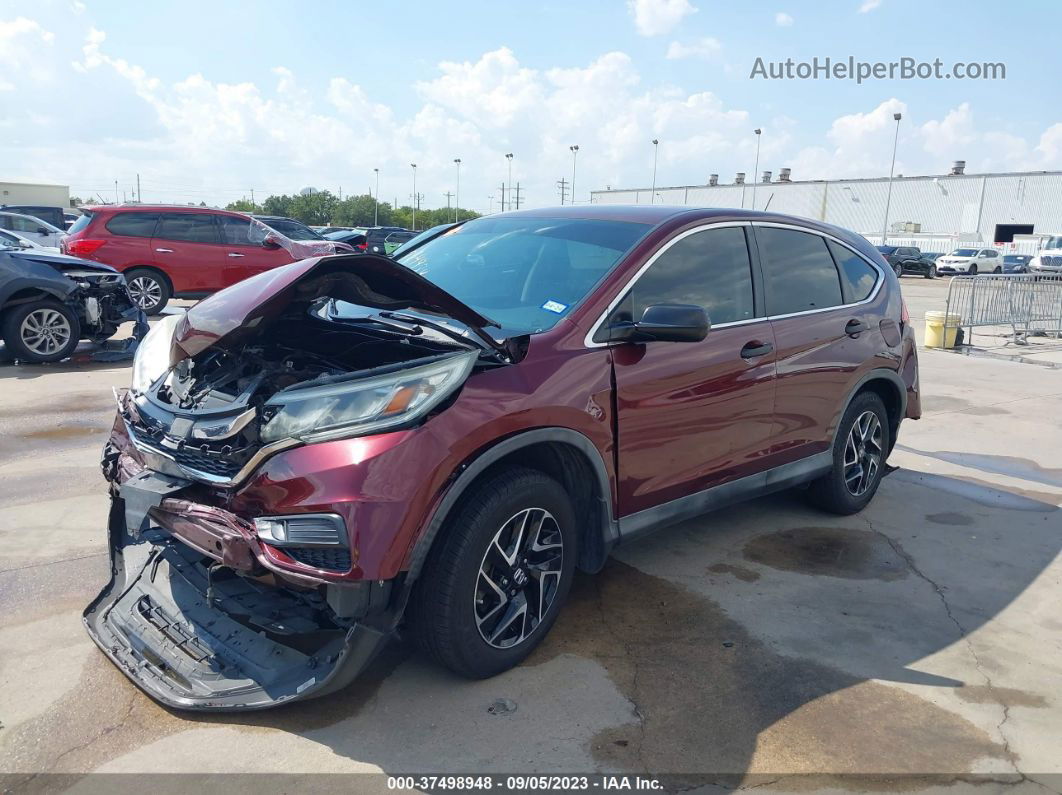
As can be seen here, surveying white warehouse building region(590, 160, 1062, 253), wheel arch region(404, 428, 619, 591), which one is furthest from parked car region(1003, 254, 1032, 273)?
wheel arch region(404, 428, 619, 591)

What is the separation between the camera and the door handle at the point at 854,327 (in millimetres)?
4801

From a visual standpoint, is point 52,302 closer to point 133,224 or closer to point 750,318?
point 133,224

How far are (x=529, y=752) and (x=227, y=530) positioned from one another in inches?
49.7

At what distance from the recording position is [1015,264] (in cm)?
4128

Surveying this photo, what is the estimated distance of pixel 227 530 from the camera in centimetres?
277

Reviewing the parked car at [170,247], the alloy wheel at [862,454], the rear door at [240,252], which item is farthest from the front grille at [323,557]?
the rear door at [240,252]

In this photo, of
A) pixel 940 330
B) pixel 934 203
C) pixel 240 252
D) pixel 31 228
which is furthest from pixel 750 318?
pixel 934 203

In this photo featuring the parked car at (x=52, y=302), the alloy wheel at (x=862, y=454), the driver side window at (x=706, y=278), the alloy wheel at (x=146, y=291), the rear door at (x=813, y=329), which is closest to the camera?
the driver side window at (x=706, y=278)

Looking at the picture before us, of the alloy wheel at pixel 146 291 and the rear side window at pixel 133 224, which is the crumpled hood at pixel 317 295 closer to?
the alloy wheel at pixel 146 291

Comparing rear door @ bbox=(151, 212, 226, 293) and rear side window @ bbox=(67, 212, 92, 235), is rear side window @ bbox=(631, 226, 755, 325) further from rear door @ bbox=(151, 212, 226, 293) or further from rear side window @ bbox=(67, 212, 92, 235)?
rear side window @ bbox=(67, 212, 92, 235)

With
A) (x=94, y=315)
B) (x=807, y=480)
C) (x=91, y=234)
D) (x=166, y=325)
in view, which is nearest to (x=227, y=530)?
(x=166, y=325)

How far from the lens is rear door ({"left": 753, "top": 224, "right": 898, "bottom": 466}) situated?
4402 millimetres

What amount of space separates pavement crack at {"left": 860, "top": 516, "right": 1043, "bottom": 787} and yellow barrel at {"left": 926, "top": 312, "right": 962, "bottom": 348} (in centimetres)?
931

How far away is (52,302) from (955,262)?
41494 mm
